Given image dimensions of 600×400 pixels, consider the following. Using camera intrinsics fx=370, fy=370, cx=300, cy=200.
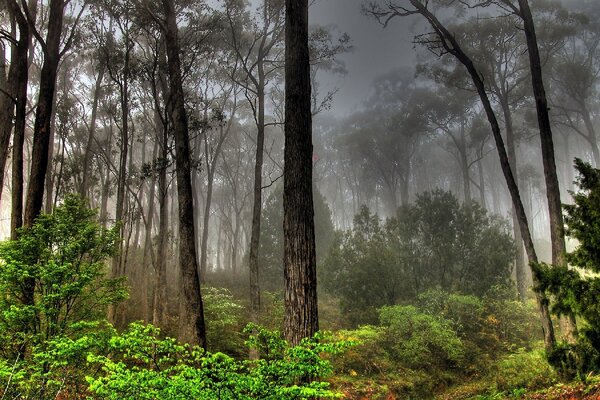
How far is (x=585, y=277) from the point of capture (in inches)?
185

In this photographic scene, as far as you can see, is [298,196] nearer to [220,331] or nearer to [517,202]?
[517,202]

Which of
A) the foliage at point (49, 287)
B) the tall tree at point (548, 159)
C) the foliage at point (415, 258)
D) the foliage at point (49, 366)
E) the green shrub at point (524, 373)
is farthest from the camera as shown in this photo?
the foliage at point (415, 258)

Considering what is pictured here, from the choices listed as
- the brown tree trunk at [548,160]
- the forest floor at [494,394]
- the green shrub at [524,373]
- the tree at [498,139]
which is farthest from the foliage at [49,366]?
the brown tree trunk at [548,160]

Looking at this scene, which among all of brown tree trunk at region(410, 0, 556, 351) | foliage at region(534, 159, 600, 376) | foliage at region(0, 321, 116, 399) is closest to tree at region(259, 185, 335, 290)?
brown tree trunk at region(410, 0, 556, 351)

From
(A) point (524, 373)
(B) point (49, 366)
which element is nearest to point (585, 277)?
(A) point (524, 373)

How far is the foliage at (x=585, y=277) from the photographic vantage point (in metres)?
4.46

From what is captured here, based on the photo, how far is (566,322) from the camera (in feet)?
29.2

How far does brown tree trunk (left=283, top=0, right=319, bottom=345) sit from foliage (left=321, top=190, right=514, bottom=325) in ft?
35.0

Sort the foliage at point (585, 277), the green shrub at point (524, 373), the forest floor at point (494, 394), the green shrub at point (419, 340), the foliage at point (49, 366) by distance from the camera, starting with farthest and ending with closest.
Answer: the green shrub at point (419, 340)
the green shrub at point (524, 373)
the forest floor at point (494, 394)
the foliage at point (585, 277)
the foliage at point (49, 366)

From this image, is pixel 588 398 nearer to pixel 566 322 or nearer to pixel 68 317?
pixel 566 322

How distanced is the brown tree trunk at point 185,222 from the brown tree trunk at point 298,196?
10.2ft

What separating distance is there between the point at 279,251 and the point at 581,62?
92.5 ft

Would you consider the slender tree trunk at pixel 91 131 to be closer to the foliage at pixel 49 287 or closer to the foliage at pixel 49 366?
the foliage at pixel 49 287

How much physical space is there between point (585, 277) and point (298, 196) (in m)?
3.95
